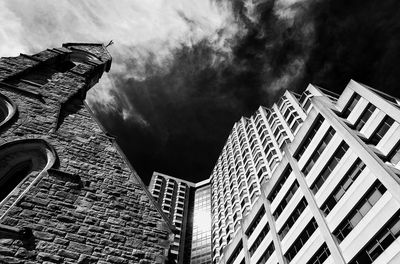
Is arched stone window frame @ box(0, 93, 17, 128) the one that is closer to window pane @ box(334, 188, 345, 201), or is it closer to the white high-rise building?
the white high-rise building

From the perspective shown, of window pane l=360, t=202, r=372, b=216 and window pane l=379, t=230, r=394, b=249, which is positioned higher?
window pane l=360, t=202, r=372, b=216

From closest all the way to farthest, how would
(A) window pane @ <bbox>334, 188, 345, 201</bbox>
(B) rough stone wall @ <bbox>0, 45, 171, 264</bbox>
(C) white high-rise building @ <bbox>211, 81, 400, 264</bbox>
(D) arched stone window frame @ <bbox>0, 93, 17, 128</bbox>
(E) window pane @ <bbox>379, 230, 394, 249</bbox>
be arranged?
1. (B) rough stone wall @ <bbox>0, 45, 171, 264</bbox>
2. (D) arched stone window frame @ <bbox>0, 93, 17, 128</bbox>
3. (E) window pane @ <bbox>379, 230, 394, 249</bbox>
4. (C) white high-rise building @ <bbox>211, 81, 400, 264</bbox>
5. (A) window pane @ <bbox>334, 188, 345, 201</bbox>

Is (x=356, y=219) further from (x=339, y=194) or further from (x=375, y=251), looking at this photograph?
(x=339, y=194)

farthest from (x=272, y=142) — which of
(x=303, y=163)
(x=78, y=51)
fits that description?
(x=78, y=51)

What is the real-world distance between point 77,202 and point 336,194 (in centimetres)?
2106

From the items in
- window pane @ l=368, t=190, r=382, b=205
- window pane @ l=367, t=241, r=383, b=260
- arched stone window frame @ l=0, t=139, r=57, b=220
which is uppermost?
window pane @ l=368, t=190, r=382, b=205

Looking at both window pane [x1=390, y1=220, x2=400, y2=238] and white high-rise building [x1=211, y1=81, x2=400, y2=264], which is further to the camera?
white high-rise building [x1=211, y1=81, x2=400, y2=264]

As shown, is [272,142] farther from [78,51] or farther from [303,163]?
[78,51]

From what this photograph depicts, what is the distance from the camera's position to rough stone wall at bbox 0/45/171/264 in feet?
15.2

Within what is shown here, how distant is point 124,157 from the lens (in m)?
7.18

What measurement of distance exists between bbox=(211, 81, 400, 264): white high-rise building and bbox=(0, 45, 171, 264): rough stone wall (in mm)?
15876

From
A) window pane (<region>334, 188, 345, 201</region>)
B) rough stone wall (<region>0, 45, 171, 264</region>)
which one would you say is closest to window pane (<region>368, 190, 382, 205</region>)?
window pane (<region>334, 188, 345, 201</region>)

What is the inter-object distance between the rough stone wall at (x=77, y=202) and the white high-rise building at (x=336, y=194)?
15.9 meters

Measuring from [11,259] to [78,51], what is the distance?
12.5 m
